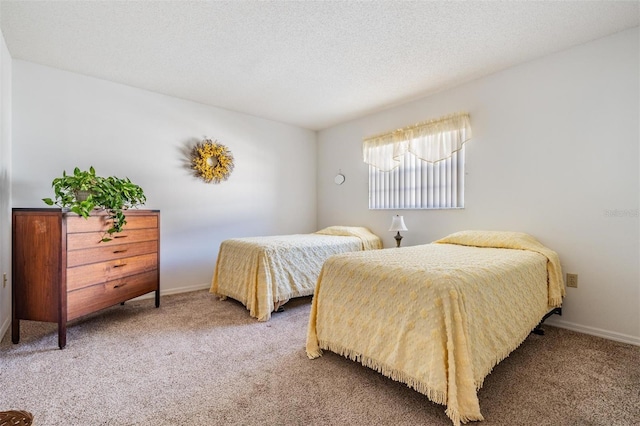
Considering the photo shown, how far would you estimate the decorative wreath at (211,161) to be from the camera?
12.0 ft

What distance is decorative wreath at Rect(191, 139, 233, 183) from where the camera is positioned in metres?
3.64

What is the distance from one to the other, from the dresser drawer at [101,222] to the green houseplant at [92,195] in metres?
0.05

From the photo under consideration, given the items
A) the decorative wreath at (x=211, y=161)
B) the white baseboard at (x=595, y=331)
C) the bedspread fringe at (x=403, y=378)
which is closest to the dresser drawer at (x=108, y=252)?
the decorative wreath at (x=211, y=161)

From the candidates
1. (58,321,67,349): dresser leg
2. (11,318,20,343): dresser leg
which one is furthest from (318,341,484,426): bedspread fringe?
(11,318,20,343): dresser leg

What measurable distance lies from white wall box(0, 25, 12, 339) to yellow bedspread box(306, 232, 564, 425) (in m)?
2.46

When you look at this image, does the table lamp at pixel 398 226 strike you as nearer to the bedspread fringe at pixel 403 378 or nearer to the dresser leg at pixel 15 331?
the bedspread fringe at pixel 403 378

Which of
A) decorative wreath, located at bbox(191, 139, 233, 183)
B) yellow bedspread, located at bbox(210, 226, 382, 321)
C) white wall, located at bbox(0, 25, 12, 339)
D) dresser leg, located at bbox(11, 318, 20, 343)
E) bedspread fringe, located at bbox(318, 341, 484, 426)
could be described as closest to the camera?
bedspread fringe, located at bbox(318, 341, 484, 426)

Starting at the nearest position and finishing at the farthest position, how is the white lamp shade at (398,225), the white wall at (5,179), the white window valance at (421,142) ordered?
the white wall at (5,179), the white window valance at (421,142), the white lamp shade at (398,225)

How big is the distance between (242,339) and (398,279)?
1332 millimetres

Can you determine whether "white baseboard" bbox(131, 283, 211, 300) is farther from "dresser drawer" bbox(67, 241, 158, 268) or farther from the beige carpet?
the beige carpet

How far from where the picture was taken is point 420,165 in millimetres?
3480

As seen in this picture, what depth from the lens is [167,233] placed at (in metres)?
3.47

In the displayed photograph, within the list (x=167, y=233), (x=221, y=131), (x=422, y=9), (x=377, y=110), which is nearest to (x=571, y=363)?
(x=422, y=9)

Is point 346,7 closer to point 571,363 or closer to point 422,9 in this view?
point 422,9
